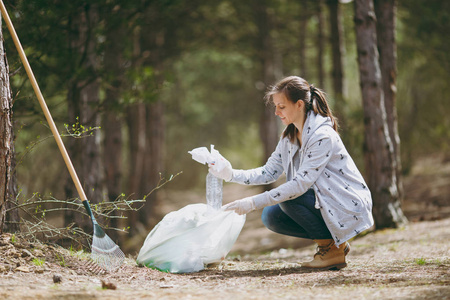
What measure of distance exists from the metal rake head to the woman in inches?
34.5

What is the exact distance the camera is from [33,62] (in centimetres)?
540

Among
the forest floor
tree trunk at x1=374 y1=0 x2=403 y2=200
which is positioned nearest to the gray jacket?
the forest floor

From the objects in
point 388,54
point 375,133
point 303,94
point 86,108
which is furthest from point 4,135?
point 388,54

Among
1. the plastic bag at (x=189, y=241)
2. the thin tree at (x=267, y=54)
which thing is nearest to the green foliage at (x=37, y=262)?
the plastic bag at (x=189, y=241)

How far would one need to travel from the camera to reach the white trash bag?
3.79m

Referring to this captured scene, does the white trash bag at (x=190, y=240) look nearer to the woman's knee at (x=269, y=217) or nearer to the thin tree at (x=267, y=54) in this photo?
the woman's knee at (x=269, y=217)

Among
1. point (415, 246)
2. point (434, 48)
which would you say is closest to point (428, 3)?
point (434, 48)

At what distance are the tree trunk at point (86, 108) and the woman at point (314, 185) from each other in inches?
107

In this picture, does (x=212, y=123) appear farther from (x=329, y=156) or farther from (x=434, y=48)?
(x=329, y=156)

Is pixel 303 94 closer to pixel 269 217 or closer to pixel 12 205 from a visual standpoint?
pixel 269 217

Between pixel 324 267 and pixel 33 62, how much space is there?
12.0 feet

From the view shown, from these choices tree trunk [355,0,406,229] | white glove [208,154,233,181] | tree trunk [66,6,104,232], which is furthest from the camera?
tree trunk [355,0,406,229]

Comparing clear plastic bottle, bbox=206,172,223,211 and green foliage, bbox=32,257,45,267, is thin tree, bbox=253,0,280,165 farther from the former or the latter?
green foliage, bbox=32,257,45,267

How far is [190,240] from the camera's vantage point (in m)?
3.85
